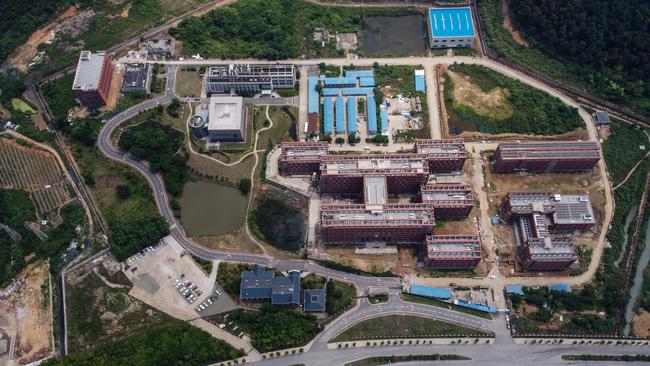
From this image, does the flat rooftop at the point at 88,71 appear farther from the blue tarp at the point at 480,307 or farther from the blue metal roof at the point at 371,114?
the blue tarp at the point at 480,307

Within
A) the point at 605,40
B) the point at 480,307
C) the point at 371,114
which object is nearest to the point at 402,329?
the point at 480,307

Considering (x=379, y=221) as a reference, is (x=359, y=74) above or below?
above

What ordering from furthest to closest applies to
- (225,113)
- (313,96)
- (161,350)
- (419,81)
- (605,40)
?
(419,81)
(313,96)
(605,40)
(225,113)
(161,350)

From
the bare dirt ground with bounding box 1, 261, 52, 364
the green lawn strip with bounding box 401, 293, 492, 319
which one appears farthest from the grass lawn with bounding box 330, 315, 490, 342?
the bare dirt ground with bounding box 1, 261, 52, 364

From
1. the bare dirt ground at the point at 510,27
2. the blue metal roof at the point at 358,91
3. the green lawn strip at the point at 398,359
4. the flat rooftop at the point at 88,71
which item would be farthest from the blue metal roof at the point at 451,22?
the flat rooftop at the point at 88,71

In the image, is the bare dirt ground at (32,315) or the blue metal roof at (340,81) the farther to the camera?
the blue metal roof at (340,81)

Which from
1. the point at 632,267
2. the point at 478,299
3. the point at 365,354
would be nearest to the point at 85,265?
the point at 365,354

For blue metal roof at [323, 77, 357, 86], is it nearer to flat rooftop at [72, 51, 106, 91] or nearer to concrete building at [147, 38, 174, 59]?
concrete building at [147, 38, 174, 59]

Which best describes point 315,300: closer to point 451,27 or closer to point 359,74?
point 359,74
